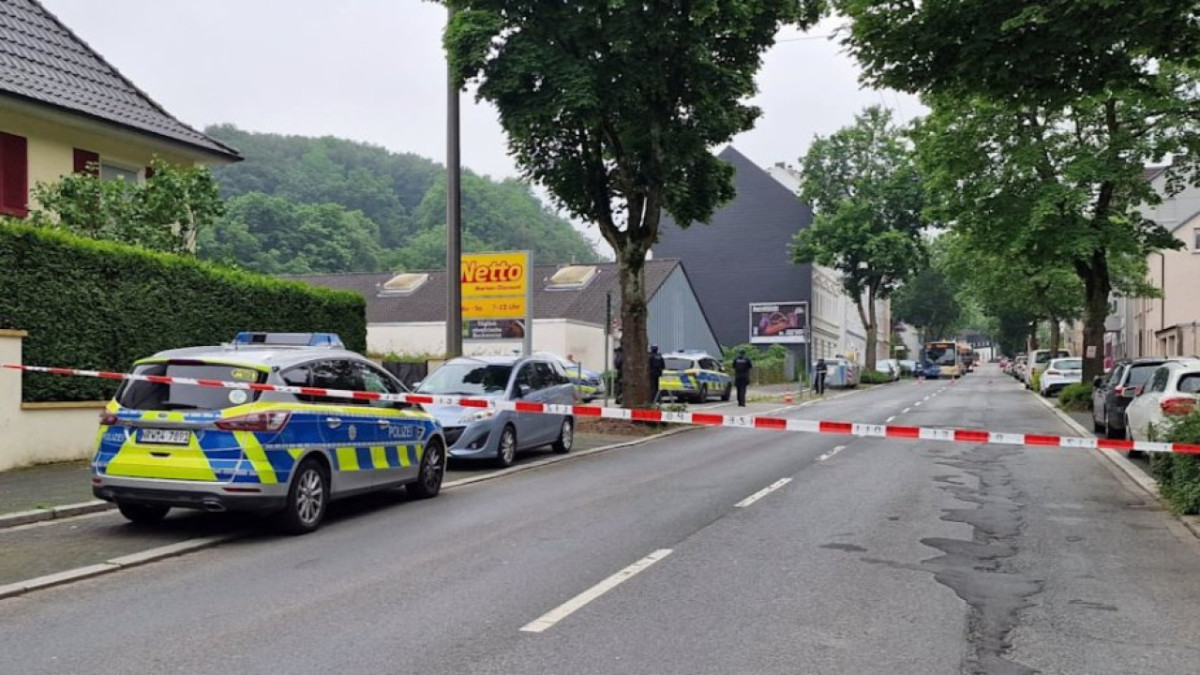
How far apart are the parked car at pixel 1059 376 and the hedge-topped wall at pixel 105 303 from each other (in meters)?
30.5

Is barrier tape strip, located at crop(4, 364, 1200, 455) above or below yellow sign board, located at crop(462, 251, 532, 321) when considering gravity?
below

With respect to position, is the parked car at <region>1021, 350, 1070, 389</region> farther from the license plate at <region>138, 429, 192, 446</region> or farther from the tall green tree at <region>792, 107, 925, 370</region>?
the license plate at <region>138, 429, 192, 446</region>

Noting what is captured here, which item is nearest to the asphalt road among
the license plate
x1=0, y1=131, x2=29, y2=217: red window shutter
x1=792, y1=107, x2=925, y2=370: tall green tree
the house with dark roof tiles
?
the license plate

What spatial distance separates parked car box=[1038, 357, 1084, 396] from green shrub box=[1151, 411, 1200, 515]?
92.9 ft

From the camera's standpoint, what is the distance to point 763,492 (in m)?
11.5

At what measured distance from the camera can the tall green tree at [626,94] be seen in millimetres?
19141

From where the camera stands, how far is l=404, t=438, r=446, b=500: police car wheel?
35.7 feet

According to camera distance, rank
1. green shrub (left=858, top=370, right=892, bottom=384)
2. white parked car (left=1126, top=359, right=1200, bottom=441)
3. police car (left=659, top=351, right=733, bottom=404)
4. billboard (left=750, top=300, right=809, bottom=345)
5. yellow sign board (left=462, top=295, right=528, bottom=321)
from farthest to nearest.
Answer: billboard (left=750, top=300, right=809, bottom=345) < green shrub (left=858, top=370, right=892, bottom=384) < police car (left=659, top=351, right=733, bottom=404) < yellow sign board (left=462, top=295, right=528, bottom=321) < white parked car (left=1126, top=359, right=1200, bottom=441)

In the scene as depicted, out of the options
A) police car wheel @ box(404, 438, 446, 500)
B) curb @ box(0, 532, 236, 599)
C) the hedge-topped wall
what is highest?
the hedge-topped wall

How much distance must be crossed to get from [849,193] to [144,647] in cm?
5488

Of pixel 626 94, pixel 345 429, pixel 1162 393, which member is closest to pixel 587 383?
pixel 626 94

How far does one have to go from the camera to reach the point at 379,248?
7919cm

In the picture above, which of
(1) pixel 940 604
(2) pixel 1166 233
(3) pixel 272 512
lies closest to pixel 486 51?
(3) pixel 272 512

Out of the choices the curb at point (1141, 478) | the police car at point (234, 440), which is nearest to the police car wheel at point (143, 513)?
the police car at point (234, 440)
